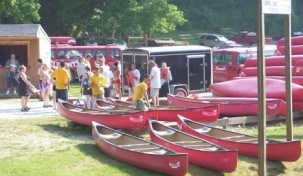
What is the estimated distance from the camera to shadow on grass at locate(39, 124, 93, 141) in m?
15.9

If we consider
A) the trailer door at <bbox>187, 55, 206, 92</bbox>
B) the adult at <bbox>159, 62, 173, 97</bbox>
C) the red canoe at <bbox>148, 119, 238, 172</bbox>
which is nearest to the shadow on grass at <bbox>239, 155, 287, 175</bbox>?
the red canoe at <bbox>148, 119, 238, 172</bbox>

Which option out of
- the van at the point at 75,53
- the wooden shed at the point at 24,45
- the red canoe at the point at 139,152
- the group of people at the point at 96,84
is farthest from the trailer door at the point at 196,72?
the red canoe at the point at 139,152

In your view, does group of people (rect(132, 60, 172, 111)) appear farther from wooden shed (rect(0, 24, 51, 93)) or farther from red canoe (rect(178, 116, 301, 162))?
wooden shed (rect(0, 24, 51, 93))

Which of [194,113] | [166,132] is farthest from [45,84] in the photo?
[166,132]

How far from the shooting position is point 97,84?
61.1 feet

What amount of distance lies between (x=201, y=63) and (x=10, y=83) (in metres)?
8.15

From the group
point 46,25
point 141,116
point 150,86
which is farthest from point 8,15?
point 141,116

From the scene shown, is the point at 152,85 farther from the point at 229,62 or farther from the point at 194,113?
the point at 229,62

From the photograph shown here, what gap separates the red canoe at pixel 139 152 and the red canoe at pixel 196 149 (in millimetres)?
573

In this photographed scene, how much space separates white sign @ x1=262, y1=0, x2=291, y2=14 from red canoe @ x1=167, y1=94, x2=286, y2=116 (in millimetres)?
6780

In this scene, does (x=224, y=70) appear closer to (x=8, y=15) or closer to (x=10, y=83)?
(x=10, y=83)

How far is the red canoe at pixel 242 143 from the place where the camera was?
13.6 m

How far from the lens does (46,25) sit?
2072 inches

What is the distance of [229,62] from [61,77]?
1026cm
